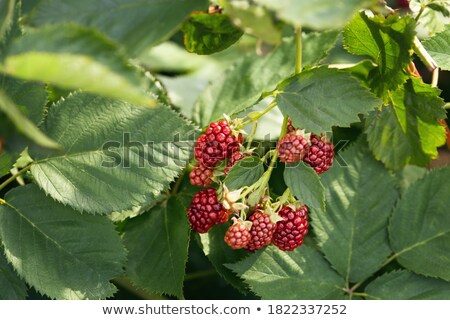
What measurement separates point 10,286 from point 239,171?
1.61ft

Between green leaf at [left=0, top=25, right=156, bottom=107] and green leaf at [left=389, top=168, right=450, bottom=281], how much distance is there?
0.79m

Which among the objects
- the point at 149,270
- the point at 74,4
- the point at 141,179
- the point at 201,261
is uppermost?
the point at 74,4

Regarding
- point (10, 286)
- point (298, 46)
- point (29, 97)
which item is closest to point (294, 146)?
point (298, 46)

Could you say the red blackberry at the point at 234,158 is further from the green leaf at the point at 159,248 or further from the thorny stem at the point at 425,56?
the thorny stem at the point at 425,56

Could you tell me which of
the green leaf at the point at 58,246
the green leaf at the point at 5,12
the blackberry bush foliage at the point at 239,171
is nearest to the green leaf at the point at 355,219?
the blackberry bush foliage at the point at 239,171

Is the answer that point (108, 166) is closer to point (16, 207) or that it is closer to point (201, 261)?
point (16, 207)

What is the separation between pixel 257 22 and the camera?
2.10 ft

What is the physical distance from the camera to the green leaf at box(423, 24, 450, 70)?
3.64 feet

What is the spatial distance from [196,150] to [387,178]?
431 millimetres

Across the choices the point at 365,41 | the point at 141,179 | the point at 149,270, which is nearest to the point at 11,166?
the point at 141,179

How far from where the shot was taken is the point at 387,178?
123 centimetres

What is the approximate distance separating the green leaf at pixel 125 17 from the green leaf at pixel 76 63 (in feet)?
0.29

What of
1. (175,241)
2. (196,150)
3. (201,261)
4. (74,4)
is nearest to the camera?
(74,4)
